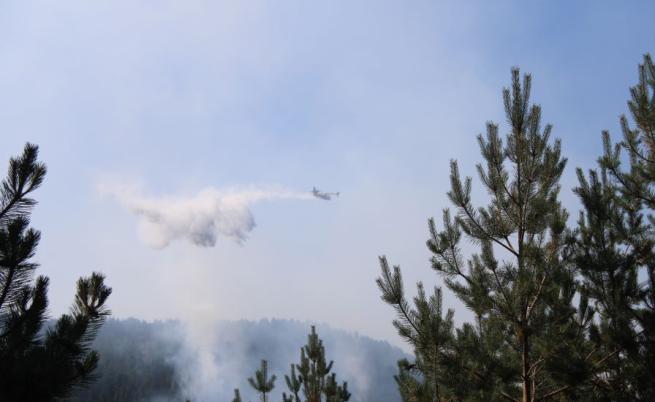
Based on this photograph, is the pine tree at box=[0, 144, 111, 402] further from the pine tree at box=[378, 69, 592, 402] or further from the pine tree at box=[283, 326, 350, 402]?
the pine tree at box=[283, 326, 350, 402]

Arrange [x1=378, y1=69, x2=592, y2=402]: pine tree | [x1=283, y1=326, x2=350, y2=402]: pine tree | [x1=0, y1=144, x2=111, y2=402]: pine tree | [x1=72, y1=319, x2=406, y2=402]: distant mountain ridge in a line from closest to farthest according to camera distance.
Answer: [x1=0, y1=144, x2=111, y2=402]: pine tree, [x1=378, y1=69, x2=592, y2=402]: pine tree, [x1=283, y1=326, x2=350, y2=402]: pine tree, [x1=72, y1=319, x2=406, y2=402]: distant mountain ridge

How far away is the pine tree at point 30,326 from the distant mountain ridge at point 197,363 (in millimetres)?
109788

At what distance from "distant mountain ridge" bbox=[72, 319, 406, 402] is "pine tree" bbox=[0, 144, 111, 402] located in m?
110

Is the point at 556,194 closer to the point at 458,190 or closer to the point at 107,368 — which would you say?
the point at 458,190

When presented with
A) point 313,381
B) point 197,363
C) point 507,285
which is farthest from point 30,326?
point 197,363

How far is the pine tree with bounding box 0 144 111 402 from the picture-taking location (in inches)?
150

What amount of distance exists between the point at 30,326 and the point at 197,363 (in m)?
152

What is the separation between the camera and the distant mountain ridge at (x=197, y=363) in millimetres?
118625

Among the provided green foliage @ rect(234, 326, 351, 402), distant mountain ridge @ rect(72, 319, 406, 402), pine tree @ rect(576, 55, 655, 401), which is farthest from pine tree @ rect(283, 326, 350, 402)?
distant mountain ridge @ rect(72, 319, 406, 402)

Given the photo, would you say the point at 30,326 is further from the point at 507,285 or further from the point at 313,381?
the point at 313,381

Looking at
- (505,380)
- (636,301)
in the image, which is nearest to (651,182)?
(636,301)

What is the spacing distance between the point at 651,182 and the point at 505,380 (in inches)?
204

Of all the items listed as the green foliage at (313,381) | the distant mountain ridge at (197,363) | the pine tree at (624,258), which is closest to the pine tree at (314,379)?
the green foliage at (313,381)

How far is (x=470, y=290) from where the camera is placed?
6840 mm
